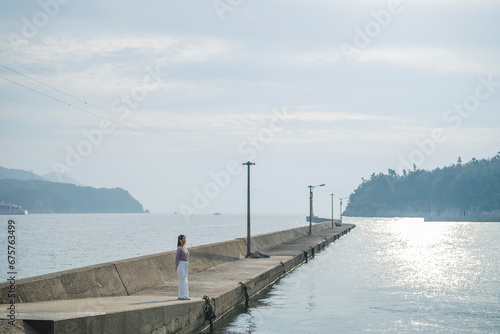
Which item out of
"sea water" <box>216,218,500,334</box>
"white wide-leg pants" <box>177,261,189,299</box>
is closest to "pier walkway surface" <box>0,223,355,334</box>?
"white wide-leg pants" <box>177,261,189,299</box>

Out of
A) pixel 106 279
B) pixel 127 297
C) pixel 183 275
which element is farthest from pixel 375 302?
pixel 106 279

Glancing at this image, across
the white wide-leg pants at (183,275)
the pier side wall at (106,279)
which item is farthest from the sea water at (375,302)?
the pier side wall at (106,279)

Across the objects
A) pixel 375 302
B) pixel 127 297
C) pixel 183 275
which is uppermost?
pixel 183 275

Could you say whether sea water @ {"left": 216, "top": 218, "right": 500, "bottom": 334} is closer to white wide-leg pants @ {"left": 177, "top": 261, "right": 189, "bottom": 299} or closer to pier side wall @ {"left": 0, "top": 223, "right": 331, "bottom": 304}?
white wide-leg pants @ {"left": 177, "top": 261, "right": 189, "bottom": 299}

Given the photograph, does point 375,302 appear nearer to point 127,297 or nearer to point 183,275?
point 183,275

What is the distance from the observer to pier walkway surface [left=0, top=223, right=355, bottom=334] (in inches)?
480

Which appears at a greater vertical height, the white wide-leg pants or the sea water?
the white wide-leg pants

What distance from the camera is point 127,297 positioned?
682 inches

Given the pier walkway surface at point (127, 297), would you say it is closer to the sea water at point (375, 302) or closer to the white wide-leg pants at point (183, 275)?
the white wide-leg pants at point (183, 275)

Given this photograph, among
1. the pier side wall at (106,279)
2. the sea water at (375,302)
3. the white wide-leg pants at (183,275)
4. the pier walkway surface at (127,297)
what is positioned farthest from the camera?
the sea water at (375,302)

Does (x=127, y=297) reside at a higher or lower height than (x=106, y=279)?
lower

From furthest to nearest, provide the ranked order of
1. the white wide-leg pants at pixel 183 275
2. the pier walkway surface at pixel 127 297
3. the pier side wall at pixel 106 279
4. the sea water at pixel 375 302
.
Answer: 1. the sea water at pixel 375 302
2. the white wide-leg pants at pixel 183 275
3. the pier side wall at pixel 106 279
4. the pier walkway surface at pixel 127 297

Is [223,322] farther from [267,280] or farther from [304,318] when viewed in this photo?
[267,280]

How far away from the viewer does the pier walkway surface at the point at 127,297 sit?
12191 mm
